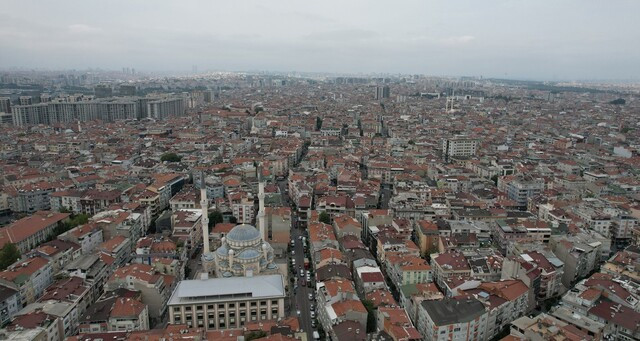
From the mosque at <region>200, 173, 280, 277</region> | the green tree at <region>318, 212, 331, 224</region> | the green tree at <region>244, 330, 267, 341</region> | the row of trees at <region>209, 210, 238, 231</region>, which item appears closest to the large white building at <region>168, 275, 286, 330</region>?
the mosque at <region>200, 173, 280, 277</region>

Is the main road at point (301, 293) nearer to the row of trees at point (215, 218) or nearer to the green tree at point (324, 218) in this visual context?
the green tree at point (324, 218)

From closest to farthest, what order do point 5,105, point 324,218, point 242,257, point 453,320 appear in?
1. point 453,320
2. point 242,257
3. point 324,218
4. point 5,105

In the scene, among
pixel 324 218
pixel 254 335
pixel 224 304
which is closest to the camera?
pixel 254 335

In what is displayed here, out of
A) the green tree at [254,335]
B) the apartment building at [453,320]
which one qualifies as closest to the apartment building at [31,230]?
the green tree at [254,335]

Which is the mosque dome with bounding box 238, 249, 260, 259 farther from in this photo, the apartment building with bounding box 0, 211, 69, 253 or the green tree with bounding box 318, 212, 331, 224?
the apartment building with bounding box 0, 211, 69, 253

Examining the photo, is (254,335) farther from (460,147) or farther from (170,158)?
(460,147)

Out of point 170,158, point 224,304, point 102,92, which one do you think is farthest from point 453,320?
point 102,92

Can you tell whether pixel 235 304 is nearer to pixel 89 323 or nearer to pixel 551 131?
pixel 89 323
